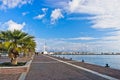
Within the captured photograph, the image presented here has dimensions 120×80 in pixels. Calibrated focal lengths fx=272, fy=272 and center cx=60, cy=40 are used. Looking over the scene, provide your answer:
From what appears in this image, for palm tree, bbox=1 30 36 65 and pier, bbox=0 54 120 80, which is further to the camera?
palm tree, bbox=1 30 36 65

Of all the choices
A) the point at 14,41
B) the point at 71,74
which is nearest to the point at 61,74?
the point at 71,74

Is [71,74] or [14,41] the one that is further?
[14,41]

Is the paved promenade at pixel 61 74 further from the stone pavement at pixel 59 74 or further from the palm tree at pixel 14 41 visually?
the palm tree at pixel 14 41

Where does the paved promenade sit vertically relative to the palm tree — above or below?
below

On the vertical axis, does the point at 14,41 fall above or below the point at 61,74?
above

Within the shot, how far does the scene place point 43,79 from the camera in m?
16.2

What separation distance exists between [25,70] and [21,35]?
1249 centimetres

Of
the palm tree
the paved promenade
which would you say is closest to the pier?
the paved promenade

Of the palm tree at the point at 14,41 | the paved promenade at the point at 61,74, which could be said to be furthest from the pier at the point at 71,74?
the palm tree at the point at 14,41

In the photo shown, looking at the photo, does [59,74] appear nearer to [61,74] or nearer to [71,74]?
[61,74]

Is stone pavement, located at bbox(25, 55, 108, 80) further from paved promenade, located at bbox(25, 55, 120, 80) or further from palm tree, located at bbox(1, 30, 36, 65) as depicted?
palm tree, located at bbox(1, 30, 36, 65)

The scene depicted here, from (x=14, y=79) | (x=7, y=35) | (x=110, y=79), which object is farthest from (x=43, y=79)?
(x=7, y=35)

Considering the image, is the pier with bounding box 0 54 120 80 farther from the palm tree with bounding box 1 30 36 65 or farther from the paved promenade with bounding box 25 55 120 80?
the palm tree with bounding box 1 30 36 65

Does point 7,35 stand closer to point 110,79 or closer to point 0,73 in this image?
point 0,73
